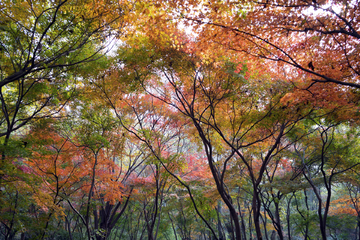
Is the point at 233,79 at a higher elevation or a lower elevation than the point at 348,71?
higher

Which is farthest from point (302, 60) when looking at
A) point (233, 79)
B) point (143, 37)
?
point (143, 37)

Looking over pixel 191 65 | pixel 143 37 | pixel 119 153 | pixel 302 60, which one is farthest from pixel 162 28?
pixel 119 153

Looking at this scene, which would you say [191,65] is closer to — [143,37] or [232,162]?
[143,37]

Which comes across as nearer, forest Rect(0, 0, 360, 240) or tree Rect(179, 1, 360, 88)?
tree Rect(179, 1, 360, 88)

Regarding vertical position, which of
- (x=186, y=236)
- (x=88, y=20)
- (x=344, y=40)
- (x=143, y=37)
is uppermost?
(x=143, y=37)

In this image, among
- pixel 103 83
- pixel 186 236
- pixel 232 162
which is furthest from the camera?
pixel 186 236

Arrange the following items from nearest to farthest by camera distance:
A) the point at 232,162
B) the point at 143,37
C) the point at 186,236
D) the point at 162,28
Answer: the point at 162,28, the point at 143,37, the point at 232,162, the point at 186,236

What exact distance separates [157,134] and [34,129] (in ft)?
12.6

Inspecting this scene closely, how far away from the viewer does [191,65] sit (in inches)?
209

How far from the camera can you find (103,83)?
19.8ft

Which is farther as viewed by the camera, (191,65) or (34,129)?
(34,129)

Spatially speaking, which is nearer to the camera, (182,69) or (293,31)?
(293,31)

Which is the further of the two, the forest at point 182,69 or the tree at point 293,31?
the forest at point 182,69

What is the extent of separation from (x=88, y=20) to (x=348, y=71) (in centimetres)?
530
